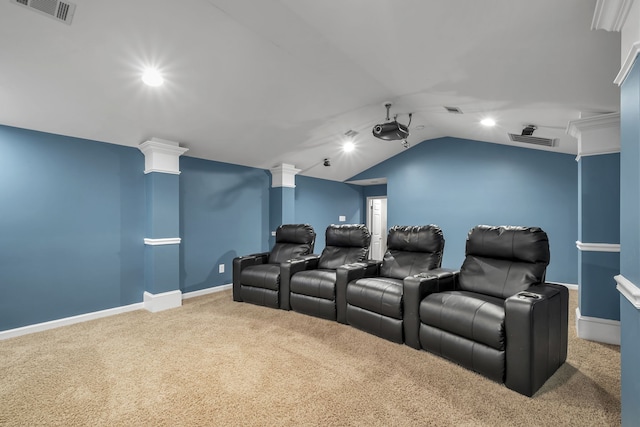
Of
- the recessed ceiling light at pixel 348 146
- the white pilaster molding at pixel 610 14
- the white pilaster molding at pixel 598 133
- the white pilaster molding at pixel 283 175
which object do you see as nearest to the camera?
the white pilaster molding at pixel 610 14

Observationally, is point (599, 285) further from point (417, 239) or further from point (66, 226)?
point (66, 226)

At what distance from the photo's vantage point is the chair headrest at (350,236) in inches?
149

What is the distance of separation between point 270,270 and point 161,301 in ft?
4.66

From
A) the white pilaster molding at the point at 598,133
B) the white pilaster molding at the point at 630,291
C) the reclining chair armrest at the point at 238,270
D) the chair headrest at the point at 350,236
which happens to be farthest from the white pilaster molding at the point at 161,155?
the white pilaster molding at the point at 598,133

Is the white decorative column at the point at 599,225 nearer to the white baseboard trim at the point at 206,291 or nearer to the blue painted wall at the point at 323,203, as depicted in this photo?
the blue painted wall at the point at 323,203

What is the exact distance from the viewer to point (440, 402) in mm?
1831

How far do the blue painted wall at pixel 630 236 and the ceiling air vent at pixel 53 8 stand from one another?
3.16 metres

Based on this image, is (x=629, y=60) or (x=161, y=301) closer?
(x=629, y=60)

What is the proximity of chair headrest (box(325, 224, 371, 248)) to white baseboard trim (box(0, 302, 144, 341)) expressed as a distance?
2.66 meters

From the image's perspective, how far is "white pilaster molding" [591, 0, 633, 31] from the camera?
1.33 m

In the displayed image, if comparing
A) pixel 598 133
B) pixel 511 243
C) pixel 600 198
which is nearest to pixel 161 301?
pixel 511 243

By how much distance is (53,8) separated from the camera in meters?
1.90

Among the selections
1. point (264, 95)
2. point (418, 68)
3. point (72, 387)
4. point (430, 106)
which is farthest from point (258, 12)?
point (72, 387)

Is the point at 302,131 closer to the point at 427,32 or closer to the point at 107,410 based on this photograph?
the point at 427,32
